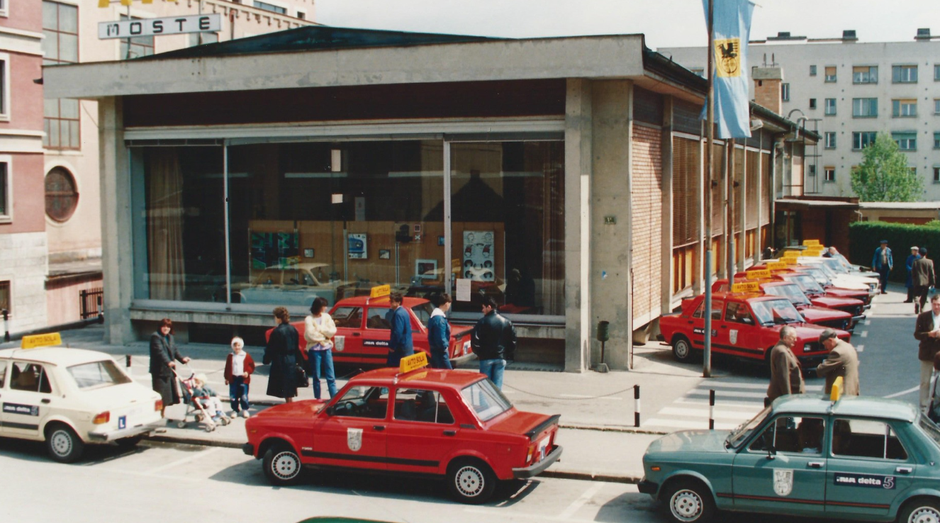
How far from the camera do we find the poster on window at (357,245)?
70.4 feet

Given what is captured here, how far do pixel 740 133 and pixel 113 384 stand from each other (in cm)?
1302

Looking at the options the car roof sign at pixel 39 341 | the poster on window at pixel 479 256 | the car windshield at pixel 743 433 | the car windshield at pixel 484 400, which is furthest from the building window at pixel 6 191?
the car windshield at pixel 743 433

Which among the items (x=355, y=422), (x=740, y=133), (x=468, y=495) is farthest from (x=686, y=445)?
(x=740, y=133)

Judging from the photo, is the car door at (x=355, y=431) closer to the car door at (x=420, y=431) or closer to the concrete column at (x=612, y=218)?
the car door at (x=420, y=431)

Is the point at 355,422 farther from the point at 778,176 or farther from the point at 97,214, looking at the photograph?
the point at 778,176

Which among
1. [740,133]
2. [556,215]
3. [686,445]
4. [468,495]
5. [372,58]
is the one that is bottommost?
[468,495]

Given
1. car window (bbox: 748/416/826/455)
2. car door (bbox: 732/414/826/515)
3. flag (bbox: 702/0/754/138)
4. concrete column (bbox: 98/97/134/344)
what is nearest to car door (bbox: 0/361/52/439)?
car door (bbox: 732/414/826/515)

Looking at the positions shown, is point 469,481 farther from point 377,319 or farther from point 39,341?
point 377,319

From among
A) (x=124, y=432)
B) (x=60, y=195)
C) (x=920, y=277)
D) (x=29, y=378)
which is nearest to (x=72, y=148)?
(x=60, y=195)

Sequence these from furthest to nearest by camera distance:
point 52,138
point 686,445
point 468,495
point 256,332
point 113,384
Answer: point 52,138
point 256,332
point 113,384
point 468,495
point 686,445

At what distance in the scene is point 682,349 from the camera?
20359 millimetres

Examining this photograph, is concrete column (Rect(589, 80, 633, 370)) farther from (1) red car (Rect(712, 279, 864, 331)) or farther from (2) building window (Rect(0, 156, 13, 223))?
(2) building window (Rect(0, 156, 13, 223))

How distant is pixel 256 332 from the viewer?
22.2 m

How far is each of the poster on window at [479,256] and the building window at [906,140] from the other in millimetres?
69495
